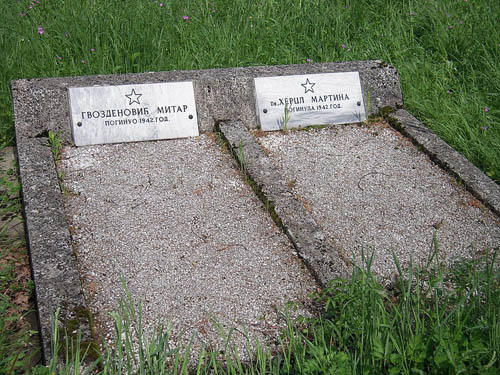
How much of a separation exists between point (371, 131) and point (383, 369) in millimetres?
2333

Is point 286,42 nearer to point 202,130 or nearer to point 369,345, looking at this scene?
point 202,130

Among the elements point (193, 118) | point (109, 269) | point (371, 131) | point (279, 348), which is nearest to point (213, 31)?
point (193, 118)

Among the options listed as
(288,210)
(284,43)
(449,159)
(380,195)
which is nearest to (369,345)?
(288,210)

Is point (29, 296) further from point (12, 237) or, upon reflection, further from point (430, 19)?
point (430, 19)

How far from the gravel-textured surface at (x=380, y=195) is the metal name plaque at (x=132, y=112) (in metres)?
0.59

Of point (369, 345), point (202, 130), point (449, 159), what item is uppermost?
point (202, 130)

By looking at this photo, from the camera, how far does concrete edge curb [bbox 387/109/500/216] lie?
3.30 meters

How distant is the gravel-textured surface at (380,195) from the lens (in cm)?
295

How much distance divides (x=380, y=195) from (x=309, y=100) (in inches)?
39.9

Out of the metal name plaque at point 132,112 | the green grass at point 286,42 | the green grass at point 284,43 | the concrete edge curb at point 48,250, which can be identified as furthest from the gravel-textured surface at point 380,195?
the concrete edge curb at point 48,250

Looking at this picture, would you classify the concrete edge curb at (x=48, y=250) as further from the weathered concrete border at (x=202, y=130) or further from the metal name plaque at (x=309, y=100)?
the metal name plaque at (x=309, y=100)

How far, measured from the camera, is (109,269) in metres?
2.66

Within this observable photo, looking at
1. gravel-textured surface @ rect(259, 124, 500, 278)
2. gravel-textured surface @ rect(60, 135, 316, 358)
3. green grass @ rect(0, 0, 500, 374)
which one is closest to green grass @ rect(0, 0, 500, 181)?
green grass @ rect(0, 0, 500, 374)

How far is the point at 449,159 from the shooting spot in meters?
3.61
